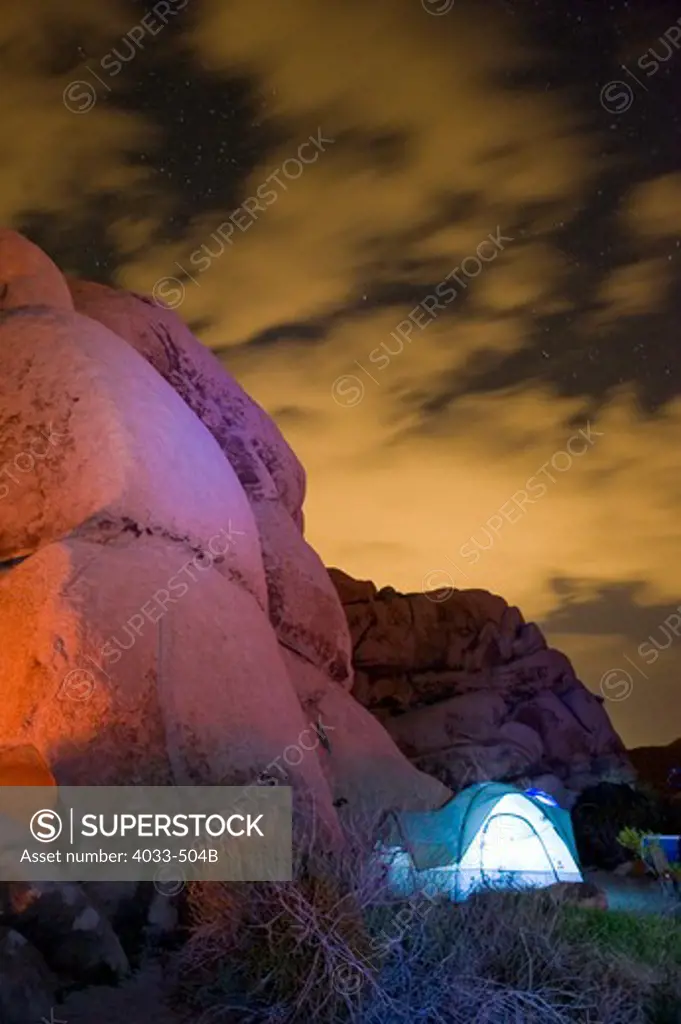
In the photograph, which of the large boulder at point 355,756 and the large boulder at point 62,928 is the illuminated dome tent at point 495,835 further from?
the large boulder at point 62,928

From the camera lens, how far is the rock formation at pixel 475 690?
86.6ft

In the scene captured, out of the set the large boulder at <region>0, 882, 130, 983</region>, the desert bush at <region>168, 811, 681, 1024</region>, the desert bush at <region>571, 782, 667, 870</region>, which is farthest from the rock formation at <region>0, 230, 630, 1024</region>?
the desert bush at <region>571, 782, 667, 870</region>

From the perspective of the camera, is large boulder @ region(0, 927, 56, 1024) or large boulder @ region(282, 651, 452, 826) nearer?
large boulder @ region(0, 927, 56, 1024)

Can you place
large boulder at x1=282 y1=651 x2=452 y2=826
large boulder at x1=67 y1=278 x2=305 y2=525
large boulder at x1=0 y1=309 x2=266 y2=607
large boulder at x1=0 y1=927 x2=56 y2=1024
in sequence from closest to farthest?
large boulder at x1=0 y1=927 x2=56 y2=1024, large boulder at x1=0 y1=309 x2=266 y2=607, large boulder at x1=282 y1=651 x2=452 y2=826, large boulder at x1=67 y1=278 x2=305 y2=525

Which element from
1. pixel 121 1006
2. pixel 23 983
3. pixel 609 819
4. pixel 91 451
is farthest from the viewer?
pixel 609 819

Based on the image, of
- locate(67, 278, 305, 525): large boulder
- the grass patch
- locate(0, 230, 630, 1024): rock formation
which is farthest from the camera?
locate(67, 278, 305, 525): large boulder

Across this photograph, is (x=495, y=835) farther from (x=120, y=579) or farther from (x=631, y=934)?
(x=120, y=579)

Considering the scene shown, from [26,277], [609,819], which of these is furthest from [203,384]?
[609,819]

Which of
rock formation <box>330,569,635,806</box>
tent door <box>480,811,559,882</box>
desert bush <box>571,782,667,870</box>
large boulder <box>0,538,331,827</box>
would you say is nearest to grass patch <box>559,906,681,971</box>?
large boulder <box>0,538,331,827</box>

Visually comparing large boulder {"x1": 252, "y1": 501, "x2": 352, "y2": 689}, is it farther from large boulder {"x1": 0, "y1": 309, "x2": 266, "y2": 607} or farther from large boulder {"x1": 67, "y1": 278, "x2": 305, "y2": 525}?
large boulder {"x1": 0, "y1": 309, "x2": 266, "y2": 607}

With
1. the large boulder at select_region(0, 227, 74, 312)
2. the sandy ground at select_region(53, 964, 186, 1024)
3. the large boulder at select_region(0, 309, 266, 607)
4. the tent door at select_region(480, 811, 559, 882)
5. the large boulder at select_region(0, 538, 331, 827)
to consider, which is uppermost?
the large boulder at select_region(0, 227, 74, 312)

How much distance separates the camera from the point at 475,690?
2812 centimetres

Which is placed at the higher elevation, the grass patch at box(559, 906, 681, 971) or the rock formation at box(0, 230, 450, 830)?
the rock formation at box(0, 230, 450, 830)

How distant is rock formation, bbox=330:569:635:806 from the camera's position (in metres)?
26.4
